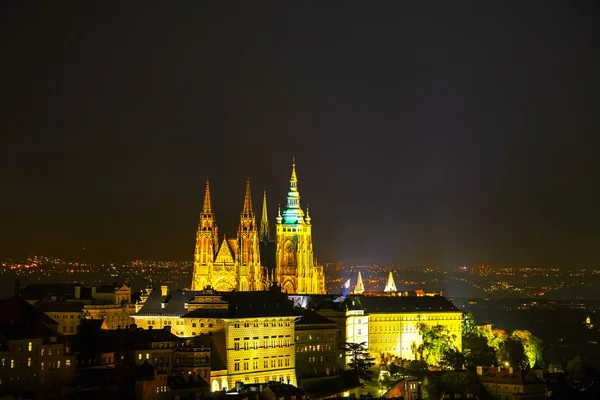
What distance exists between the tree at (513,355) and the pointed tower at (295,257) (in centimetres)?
2554

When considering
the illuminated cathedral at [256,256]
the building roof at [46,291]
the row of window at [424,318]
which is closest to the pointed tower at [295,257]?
the illuminated cathedral at [256,256]

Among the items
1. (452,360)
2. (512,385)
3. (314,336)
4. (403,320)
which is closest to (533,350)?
(403,320)

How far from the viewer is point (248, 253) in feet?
466

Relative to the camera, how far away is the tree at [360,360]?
11006cm

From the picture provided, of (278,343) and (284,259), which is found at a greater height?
(284,259)

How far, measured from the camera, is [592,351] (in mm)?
198500

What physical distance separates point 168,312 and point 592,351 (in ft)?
341

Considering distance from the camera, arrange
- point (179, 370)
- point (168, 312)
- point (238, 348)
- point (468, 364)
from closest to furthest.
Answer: point (179, 370), point (238, 348), point (168, 312), point (468, 364)

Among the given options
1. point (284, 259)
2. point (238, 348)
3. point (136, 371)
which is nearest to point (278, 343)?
point (238, 348)

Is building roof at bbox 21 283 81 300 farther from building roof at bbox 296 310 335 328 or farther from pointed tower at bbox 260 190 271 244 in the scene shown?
pointed tower at bbox 260 190 271 244

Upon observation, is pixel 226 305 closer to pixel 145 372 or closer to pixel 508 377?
pixel 145 372

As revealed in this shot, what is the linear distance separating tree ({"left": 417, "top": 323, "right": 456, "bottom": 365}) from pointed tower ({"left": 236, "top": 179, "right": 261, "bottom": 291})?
795 inches

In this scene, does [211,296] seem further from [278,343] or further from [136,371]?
[136,371]

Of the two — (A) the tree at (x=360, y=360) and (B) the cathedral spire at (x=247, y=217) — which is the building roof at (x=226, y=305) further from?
(B) the cathedral spire at (x=247, y=217)
